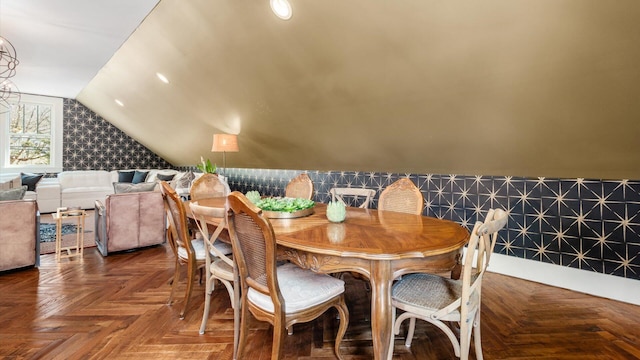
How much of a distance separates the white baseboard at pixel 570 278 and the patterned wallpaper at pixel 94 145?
8.04 m

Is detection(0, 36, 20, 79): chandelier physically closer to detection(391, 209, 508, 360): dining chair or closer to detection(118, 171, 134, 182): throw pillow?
detection(118, 171, 134, 182): throw pillow

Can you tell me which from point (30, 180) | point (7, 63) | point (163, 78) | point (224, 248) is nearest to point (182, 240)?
point (224, 248)

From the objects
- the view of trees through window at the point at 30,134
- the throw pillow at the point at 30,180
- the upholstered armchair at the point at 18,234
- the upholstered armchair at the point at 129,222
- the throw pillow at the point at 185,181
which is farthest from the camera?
the view of trees through window at the point at 30,134

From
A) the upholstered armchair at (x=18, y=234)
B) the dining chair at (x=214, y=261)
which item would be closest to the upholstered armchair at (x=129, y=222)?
the upholstered armchair at (x=18, y=234)

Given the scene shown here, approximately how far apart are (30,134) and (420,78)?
A: 8.00m

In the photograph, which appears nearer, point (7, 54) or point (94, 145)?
point (7, 54)

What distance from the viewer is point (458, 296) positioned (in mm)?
1506

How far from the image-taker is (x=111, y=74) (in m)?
5.12

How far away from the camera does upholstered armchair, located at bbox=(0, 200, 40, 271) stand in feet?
9.59

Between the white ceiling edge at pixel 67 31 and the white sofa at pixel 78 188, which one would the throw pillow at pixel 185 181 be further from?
the white ceiling edge at pixel 67 31

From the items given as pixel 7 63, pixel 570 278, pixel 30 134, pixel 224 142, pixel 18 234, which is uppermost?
pixel 7 63

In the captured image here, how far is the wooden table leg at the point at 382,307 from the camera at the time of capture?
54.8 inches

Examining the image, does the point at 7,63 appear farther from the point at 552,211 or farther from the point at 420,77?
the point at 552,211

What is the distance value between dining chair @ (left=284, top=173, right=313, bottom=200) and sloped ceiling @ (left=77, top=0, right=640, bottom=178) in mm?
727
